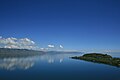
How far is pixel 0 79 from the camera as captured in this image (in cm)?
4191

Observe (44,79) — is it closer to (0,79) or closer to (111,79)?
(0,79)

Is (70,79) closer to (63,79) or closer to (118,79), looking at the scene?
(63,79)

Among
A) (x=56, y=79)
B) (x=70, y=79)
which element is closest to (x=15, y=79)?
(x=56, y=79)

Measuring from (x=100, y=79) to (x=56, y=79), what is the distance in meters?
10.7

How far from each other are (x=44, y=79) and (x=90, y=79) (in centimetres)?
1110

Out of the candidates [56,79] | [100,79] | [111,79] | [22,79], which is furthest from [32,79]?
[111,79]

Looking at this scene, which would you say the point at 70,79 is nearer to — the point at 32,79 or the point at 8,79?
the point at 32,79

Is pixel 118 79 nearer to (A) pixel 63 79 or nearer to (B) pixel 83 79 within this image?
(B) pixel 83 79

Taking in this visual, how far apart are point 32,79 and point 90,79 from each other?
548 inches

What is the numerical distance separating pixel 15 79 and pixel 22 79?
1805 millimetres

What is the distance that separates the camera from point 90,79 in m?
42.8

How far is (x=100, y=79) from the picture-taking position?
42.9 meters

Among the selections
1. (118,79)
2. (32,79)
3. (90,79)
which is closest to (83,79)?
(90,79)

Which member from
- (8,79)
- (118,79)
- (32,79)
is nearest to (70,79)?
(32,79)
